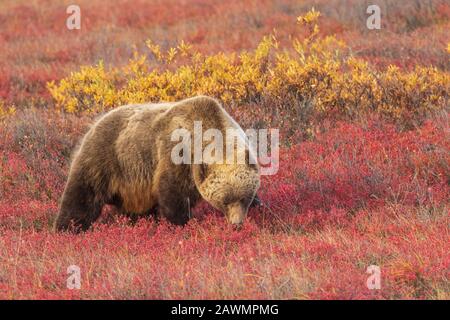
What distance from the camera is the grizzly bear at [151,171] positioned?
19.6ft

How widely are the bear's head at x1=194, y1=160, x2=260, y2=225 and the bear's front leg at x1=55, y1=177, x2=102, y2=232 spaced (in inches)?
52.5

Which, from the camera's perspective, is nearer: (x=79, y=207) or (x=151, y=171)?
(x=151, y=171)

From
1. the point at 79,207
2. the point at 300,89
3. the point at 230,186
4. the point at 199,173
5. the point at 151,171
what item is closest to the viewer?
the point at 230,186

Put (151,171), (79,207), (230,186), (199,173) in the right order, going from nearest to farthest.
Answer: (230,186) → (199,173) → (151,171) → (79,207)

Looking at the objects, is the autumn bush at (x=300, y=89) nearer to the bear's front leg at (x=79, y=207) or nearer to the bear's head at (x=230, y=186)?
the bear's front leg at (x=79, y=207)

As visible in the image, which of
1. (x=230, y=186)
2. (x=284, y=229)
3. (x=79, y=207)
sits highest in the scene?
(x=230, y=186)

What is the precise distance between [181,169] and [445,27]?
10643 millimetres

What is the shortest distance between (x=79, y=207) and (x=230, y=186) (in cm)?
179

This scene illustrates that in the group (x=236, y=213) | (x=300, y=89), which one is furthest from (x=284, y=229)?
(x=300, y=89)

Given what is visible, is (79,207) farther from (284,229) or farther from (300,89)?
(300,89)

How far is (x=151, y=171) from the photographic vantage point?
21.7ft

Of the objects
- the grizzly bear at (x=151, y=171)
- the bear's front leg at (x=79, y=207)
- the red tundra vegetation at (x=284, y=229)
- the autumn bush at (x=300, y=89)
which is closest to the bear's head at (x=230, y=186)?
the grizzly bear at (x=151, y=171)

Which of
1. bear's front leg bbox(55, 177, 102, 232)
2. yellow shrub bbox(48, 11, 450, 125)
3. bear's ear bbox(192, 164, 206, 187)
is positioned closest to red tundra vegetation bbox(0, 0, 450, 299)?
bear's front leg bbox(55, 177, 102, 232)

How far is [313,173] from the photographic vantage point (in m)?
7.79
